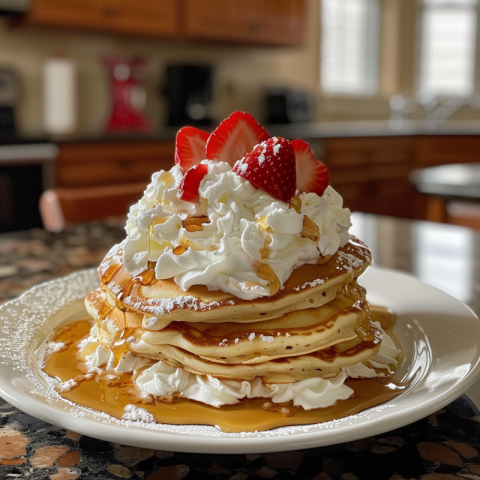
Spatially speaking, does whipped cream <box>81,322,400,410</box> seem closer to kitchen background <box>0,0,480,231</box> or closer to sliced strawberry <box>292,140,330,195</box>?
sliced strawberry <box>292,140,330,195</box>

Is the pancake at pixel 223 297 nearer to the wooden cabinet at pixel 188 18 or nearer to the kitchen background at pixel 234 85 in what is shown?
the kitchen background at pixel 234 85

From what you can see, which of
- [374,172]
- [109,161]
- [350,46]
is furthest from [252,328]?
[350,46]

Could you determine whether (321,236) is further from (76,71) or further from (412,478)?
(76,71)

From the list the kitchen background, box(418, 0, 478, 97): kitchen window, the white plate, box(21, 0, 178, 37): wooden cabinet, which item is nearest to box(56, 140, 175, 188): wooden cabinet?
the kitchen background

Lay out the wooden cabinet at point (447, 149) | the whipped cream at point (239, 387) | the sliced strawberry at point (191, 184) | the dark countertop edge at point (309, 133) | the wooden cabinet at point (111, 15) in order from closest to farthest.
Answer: the whipped cream at point (239, 387)
the sliced strawberry at point (191, 184)
the dark countertop edge at point (309, 133)
the wooden cabinet at point (111, 15)
the wooden cabinet at point (447, 149)

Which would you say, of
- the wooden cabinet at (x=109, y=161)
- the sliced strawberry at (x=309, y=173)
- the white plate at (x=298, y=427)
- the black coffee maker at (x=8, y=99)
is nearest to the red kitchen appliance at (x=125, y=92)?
the black coffee maker at (x=8, y=99)

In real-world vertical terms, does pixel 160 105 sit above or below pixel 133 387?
above

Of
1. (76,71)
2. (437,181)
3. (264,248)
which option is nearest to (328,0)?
(76,71)
